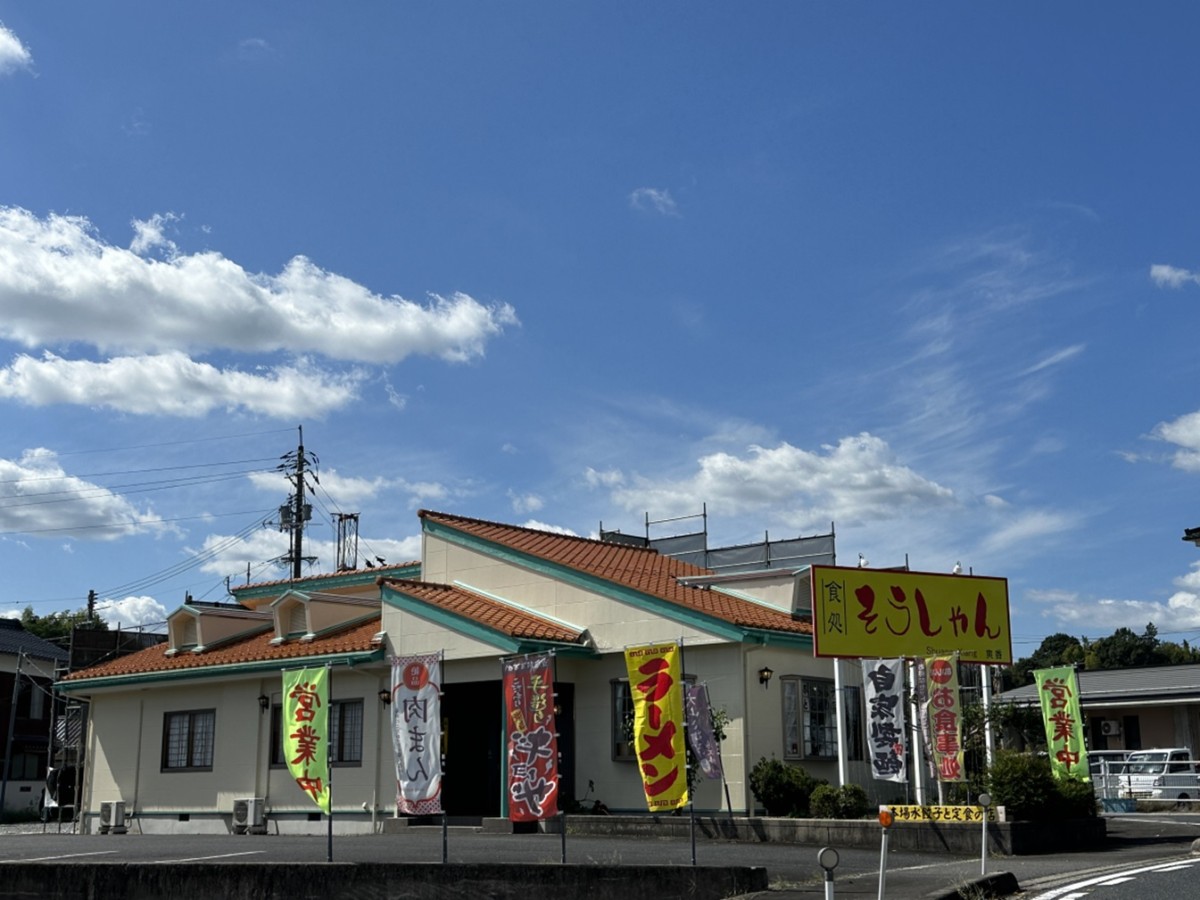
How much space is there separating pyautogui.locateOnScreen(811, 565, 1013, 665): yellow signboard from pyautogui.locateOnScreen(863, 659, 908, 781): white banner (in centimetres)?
111

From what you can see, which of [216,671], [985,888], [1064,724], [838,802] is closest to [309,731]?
[838,802]

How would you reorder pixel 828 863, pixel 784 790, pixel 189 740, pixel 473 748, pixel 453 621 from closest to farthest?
pixel 828 863 → pixel 784 790 → pixel 453 621 → pixel 473 748 → pixel 189 740

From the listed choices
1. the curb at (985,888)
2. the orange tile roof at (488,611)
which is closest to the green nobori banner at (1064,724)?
the orange tile roof at (488,611)

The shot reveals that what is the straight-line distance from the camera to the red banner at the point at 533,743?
14.3 m

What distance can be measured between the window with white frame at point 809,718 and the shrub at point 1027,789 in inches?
171

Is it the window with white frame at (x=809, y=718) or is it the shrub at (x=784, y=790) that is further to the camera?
the window with white frame at (x=809, y=718)

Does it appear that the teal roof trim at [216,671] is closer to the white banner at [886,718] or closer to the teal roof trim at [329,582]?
the teal roof trim at [329,582]

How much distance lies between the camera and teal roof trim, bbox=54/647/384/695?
22.6 metres

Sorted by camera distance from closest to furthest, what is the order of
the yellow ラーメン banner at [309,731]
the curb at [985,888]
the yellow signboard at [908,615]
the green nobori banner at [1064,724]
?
the curb at [985,888] < the yellow ラーメン banner at [309,731] < the yellow signboard at [908,615] < the green nobori banner at [1064,724]

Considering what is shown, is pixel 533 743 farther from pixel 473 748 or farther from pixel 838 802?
pixel 473 748

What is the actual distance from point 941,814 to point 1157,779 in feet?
41.7

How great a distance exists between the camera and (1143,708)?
32.3 m

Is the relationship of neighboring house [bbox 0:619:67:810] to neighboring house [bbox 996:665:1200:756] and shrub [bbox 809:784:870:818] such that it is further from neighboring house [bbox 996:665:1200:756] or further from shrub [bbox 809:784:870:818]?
shrub [bbox 809:784:870:818]

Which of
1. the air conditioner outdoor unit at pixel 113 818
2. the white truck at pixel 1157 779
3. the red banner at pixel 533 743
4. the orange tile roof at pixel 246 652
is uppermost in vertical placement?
the orange tile roof at pixel 246 652
